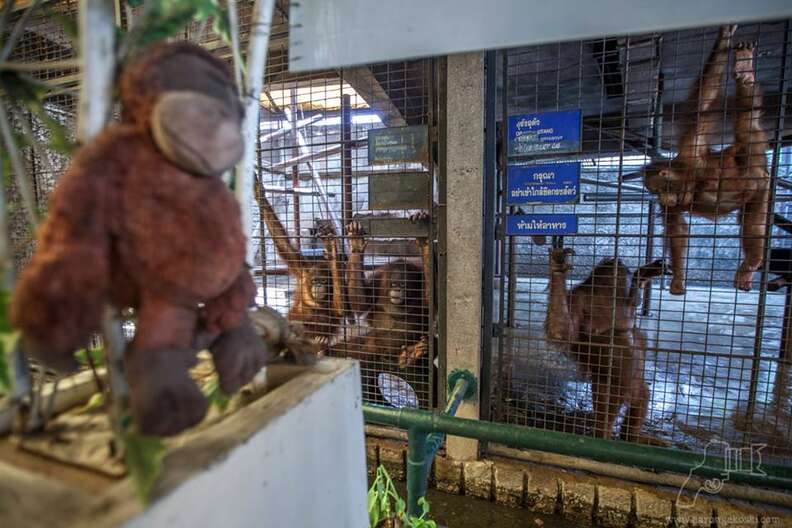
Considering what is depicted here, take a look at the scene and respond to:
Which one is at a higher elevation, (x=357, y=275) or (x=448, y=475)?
(x=357, y=275)

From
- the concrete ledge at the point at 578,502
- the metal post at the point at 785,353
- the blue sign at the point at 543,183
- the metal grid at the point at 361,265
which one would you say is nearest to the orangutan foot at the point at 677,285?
the metal post at the point at 785,353

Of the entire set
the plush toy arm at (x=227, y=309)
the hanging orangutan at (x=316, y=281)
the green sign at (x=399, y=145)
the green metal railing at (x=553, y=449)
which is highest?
the green sign at (x=399, y=145)

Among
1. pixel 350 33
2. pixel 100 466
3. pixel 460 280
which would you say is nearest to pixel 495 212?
pixel 460 280

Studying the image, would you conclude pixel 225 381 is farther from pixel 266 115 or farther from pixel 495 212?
pixel 266 115

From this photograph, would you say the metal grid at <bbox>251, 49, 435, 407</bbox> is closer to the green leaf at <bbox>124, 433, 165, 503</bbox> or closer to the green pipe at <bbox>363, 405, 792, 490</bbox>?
the green pipe at <bbox>363, 405, 792, 490</bbox>

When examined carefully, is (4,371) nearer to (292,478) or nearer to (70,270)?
(70,270)

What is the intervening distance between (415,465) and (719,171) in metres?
2.37

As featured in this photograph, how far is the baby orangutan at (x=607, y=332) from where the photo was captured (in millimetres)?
2541

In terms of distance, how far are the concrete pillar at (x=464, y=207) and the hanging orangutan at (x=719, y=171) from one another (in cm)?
113

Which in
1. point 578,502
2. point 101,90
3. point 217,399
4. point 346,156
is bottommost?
point 578,502

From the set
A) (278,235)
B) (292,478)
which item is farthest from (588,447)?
(278,235)

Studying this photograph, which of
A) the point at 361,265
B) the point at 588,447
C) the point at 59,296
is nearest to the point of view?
the point at 59,296

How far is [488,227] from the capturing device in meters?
2.35

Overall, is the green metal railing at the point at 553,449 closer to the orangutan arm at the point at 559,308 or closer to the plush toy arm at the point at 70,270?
the plush toy arm at the point at 70,270
